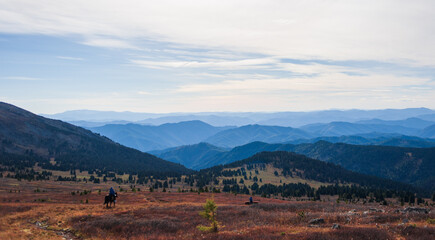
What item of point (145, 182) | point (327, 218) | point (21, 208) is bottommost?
point (145, 182)

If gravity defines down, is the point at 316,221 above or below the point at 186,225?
above

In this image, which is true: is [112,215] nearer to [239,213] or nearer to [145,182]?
[239,213]

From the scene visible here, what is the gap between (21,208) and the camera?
47.3m

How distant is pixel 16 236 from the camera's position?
27938mm

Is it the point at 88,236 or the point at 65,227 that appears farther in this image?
the point at 65,227

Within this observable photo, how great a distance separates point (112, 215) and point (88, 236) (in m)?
9.24

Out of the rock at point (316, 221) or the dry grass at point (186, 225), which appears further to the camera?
the rock at point (316, 221)

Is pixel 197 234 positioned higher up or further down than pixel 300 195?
higher up

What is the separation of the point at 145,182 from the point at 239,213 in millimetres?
162938

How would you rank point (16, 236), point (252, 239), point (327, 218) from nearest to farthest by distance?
1. point (252, 239)
2. point (16, 236)
3. point (327, 218)

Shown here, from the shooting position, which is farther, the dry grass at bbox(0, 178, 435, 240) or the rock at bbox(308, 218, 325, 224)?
the rock at bbox(308, 218, 325, 224)

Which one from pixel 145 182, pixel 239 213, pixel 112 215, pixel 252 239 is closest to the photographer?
pixel 252 239

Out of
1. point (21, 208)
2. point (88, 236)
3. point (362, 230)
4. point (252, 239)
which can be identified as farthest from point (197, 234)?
point (21, 208)

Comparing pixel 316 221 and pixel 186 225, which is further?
pixel 186 225
